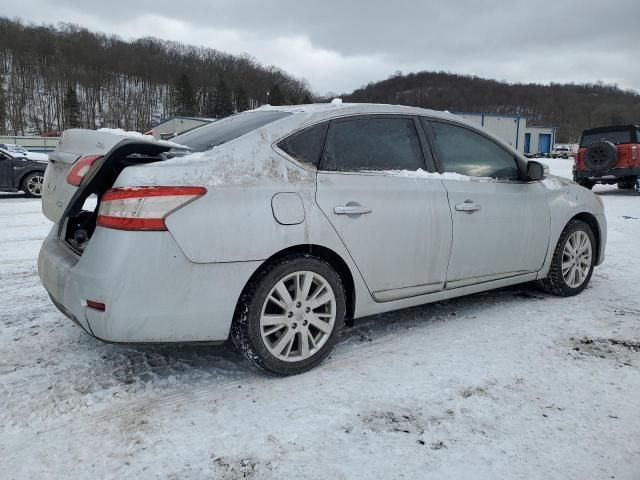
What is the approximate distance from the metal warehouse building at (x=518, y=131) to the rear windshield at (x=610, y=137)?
37.9m

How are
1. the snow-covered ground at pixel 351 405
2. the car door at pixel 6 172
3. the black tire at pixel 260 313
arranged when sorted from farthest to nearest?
1. the car door at pixel 6 172
2. the black tire at pixel 260 313
3. the snow-covered ground at pixel 351 405

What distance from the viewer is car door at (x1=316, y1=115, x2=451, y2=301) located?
288 centimetres

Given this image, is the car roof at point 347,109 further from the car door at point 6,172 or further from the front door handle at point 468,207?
the car door at point 6,172

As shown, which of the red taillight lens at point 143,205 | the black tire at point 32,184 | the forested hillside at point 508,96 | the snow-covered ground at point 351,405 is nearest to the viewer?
the snow-covered ground at point 351,405

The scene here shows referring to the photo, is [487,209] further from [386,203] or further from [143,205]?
[143,205]

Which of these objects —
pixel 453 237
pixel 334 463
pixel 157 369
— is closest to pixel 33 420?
pixel 157 369

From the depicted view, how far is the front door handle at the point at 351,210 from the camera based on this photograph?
2.82 meters

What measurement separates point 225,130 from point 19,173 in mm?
10610

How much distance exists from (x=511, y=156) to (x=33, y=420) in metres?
3.57

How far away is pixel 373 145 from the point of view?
3.16 m

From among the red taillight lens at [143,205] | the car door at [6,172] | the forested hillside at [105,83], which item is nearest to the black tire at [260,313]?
the red taillight lens at [143,205]

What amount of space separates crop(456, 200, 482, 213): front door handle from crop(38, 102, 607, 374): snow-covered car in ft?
0.04

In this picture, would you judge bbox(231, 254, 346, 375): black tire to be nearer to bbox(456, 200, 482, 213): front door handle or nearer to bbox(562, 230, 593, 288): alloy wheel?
bbox(456, 200, 482, 213): front door handle

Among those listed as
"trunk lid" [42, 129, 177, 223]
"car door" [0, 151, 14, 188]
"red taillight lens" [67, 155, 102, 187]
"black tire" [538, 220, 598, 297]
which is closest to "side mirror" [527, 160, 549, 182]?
"black tire" [538, 220, 598, 297]
